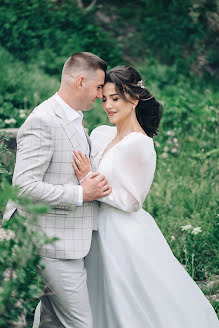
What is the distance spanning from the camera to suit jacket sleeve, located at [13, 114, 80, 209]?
2.67 m

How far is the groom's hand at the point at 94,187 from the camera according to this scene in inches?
112

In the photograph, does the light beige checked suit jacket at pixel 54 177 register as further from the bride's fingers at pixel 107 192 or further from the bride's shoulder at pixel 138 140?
the bride's shoulder at pixel 138 140

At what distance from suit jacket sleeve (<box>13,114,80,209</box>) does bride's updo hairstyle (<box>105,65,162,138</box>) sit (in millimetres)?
672

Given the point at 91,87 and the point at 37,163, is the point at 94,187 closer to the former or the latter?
the point at 37,163

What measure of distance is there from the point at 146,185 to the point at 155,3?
24.1 feet

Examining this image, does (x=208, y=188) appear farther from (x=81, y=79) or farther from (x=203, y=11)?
(x=203, y=11)

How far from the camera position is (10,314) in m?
1.84

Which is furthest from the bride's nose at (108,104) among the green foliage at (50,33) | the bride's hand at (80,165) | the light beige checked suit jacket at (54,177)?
the green foliage at (50,33)

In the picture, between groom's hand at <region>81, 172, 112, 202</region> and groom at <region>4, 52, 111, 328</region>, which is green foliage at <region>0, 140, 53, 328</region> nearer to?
groom at <region>4, 52, 111, 328</region>

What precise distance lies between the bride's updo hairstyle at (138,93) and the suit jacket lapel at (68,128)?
1.59ft

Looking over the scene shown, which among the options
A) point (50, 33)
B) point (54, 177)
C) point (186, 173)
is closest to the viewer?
point (54, 177)

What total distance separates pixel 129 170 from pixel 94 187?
326 millimetres

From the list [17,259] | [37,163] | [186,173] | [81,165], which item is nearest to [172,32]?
[186,173]

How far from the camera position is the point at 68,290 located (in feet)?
9.09
